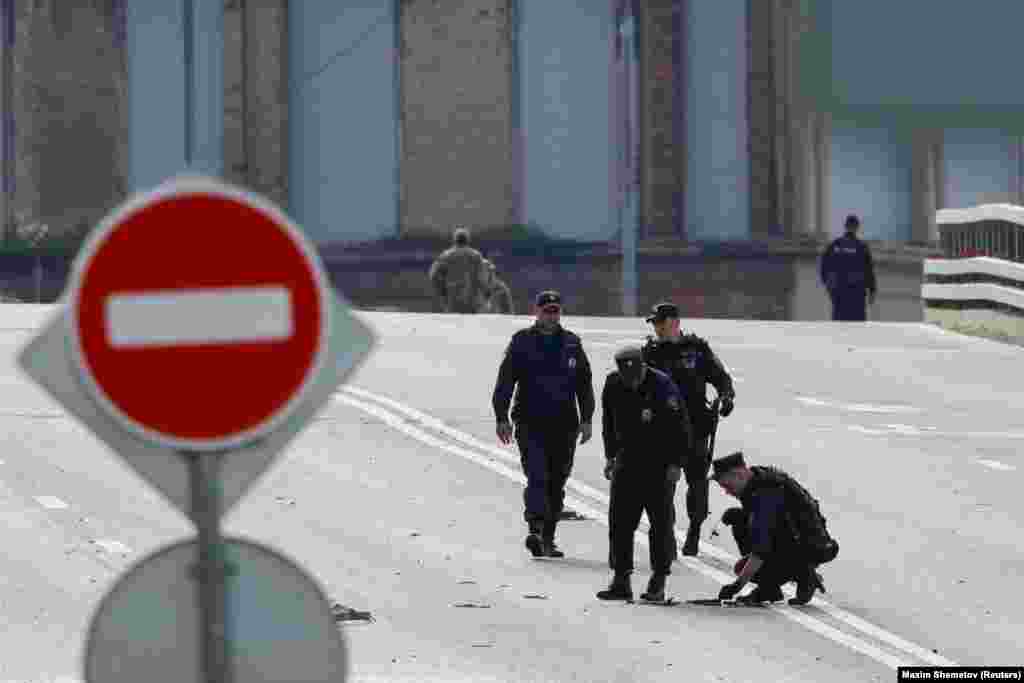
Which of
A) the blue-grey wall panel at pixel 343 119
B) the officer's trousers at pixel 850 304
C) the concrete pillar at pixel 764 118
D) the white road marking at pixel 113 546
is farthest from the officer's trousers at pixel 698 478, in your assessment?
the blue-grey wall panel at pixel 343 119

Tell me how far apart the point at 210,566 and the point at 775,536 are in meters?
10.5

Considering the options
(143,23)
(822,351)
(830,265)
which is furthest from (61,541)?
(143,23)

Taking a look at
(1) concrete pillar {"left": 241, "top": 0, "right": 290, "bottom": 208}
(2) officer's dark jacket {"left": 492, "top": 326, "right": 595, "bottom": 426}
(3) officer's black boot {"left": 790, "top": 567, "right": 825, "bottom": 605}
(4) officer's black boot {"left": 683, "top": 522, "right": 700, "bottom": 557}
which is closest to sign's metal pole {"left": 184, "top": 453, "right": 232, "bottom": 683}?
(3) officer's black boot {"left": 790, "top": 567, "right": 825, "bottom": 605}

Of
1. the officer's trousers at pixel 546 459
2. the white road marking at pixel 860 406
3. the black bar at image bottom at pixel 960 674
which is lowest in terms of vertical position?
the black bar at image bottom at pixel 960 674

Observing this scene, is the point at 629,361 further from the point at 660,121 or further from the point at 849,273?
the point at 660,121

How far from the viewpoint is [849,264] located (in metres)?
38.1

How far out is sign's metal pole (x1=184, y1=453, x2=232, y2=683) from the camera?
6504 millimetres

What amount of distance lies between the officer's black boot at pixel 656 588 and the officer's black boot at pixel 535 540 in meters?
1.84

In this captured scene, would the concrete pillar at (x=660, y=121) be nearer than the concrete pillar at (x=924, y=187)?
Yes

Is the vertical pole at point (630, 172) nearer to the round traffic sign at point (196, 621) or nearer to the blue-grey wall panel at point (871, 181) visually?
the blue-grey wall panel at point (871, 181)

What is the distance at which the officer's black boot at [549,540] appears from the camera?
18.9m

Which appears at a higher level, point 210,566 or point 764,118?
point 764,118

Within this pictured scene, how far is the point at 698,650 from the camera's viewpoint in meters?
15.0

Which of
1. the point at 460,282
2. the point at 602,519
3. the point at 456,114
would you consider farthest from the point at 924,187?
the point at 602,519
